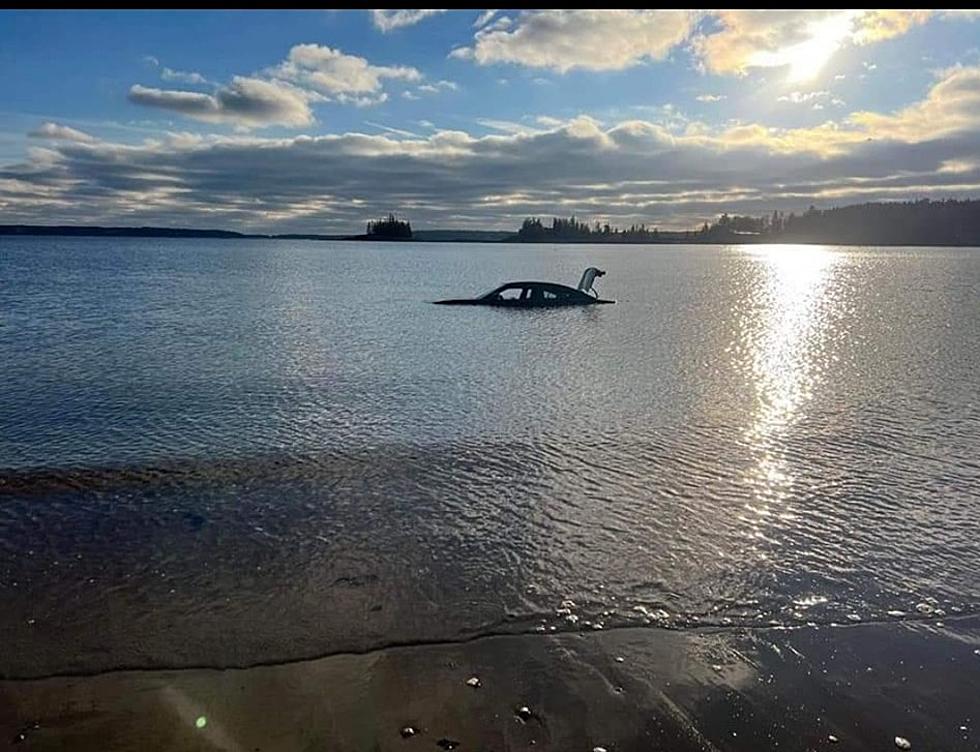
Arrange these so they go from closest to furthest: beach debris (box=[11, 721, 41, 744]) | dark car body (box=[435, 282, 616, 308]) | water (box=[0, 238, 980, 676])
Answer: beach debris (box=[11, 721, 41, 744]), water (box=[0, 238, 980, 676]), dark car body (box=[435, 282, 616, 308])

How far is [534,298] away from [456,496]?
2809 centimetres

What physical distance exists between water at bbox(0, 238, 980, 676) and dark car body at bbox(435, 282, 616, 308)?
51.8 ft

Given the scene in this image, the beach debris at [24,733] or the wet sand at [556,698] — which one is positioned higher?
the beach debris at [24,733]

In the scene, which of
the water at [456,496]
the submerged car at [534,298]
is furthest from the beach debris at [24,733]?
the submerged car at [534,298]

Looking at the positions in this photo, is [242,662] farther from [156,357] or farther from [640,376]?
[156,357]

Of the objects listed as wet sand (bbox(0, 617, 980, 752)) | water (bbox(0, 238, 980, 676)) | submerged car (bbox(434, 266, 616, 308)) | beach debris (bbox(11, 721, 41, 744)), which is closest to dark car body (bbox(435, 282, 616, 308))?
submerged car (bbox(434, 266, 616, 308))

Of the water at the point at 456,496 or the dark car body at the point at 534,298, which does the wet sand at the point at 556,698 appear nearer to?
the water at the point at 456,496

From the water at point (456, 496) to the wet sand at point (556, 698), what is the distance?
296 mm

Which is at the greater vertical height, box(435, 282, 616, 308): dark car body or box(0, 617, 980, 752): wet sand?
box(0, 617, 980, 752): wet sand

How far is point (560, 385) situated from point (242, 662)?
36.8 ft

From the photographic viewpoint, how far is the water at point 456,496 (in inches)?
216

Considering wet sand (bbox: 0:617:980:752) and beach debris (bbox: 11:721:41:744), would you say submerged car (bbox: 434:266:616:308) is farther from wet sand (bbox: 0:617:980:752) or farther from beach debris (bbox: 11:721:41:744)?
beach debris (bbox: 11:721:41:744)

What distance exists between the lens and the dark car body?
34.9 m

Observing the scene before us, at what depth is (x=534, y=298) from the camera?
35.6 m
